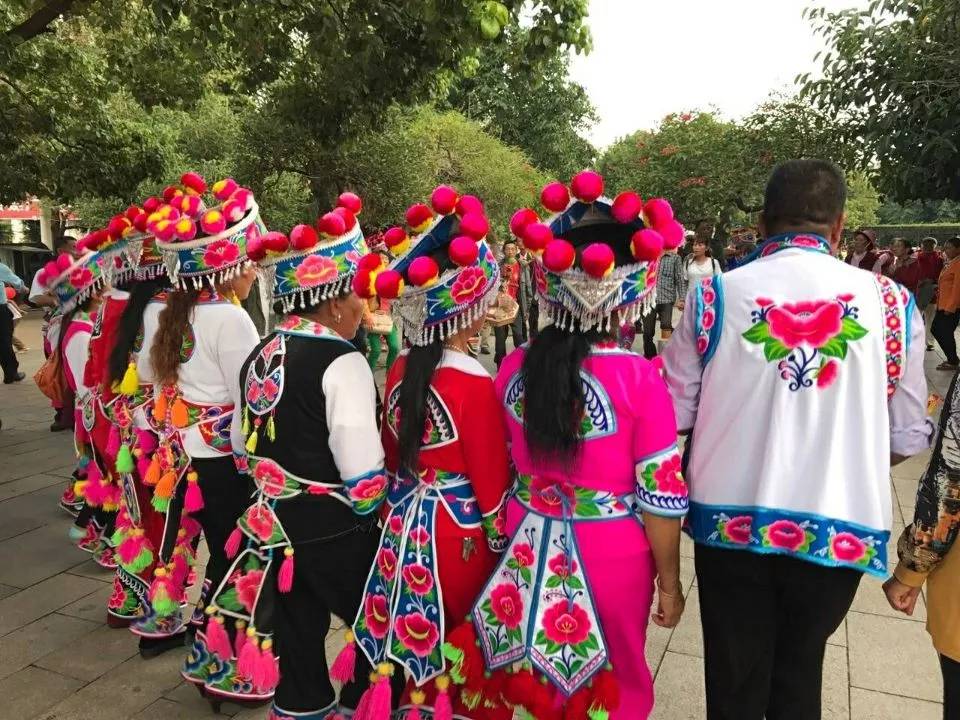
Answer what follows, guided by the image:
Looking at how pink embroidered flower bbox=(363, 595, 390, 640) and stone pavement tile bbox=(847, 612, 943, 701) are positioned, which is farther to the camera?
stone pavement tile bbox=(847, 612, 943, 701)

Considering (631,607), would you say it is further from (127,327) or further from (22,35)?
(22,35)

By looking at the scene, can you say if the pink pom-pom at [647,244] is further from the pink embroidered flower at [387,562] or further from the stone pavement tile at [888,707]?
the stone pavement tile at [888,707]

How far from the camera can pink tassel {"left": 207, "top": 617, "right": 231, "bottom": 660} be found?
255 centimetres

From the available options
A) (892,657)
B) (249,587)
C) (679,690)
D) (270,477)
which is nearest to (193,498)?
(249,587)

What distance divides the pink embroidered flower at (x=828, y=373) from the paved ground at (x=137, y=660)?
1.56m

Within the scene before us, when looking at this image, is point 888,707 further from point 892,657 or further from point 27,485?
point 27,485

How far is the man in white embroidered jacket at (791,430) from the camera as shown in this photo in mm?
1844

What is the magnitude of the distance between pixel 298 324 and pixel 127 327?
1268 mm

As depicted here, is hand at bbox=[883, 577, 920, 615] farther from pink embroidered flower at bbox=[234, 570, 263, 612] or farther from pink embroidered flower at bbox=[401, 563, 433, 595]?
pink embroidered flower at bbox=[234, 570, 263, 612]

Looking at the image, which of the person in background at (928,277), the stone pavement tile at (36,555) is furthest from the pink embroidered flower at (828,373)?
the person in background at (928,277)

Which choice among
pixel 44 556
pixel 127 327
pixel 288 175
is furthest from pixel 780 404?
pixel 288 175

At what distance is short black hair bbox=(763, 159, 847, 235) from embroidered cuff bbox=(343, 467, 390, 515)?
1388 millimetres

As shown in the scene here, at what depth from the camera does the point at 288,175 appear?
15.8 meters

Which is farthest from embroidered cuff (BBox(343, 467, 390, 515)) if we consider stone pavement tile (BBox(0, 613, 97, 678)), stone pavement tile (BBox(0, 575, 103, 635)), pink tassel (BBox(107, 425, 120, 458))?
stone pavement tile (BBox(0, 575, 103, 635))
